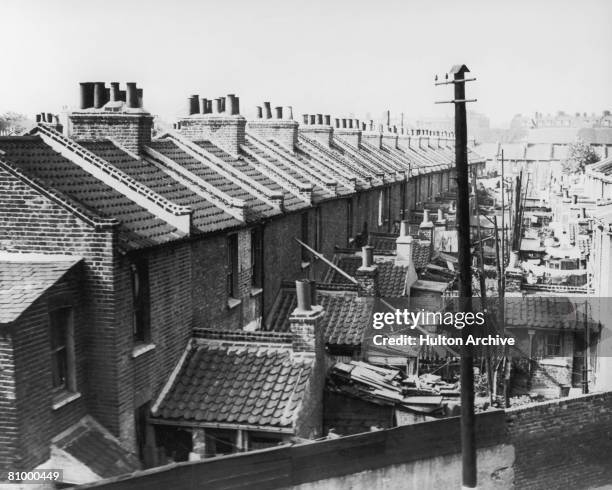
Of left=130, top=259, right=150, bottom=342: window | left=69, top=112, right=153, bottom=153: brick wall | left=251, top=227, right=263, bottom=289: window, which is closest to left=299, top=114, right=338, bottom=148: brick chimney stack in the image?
left=251, top=227, right=263, bottom=289: window

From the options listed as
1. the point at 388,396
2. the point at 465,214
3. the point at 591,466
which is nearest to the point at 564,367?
the point at 591,466

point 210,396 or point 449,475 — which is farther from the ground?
point 210,396

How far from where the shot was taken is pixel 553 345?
68.3 feet

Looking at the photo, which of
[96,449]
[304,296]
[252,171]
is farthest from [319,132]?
[96,449]

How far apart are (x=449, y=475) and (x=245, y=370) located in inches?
163

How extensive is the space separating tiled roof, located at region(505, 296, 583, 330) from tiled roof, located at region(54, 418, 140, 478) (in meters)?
13.8

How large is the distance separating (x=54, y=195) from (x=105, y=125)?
5795mm

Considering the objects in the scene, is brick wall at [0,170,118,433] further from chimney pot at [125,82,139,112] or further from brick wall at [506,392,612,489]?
brick wall at [506,392,612,489]

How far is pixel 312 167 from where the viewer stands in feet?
94.6

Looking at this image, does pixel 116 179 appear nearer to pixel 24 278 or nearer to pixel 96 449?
pixel 24 278

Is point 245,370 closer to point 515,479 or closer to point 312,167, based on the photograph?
point 515,479

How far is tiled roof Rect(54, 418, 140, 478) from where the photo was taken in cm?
1020

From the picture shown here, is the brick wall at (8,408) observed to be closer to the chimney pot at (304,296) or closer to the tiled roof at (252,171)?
the chimney pot at (304,296)

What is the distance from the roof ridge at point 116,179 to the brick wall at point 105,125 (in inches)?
106
